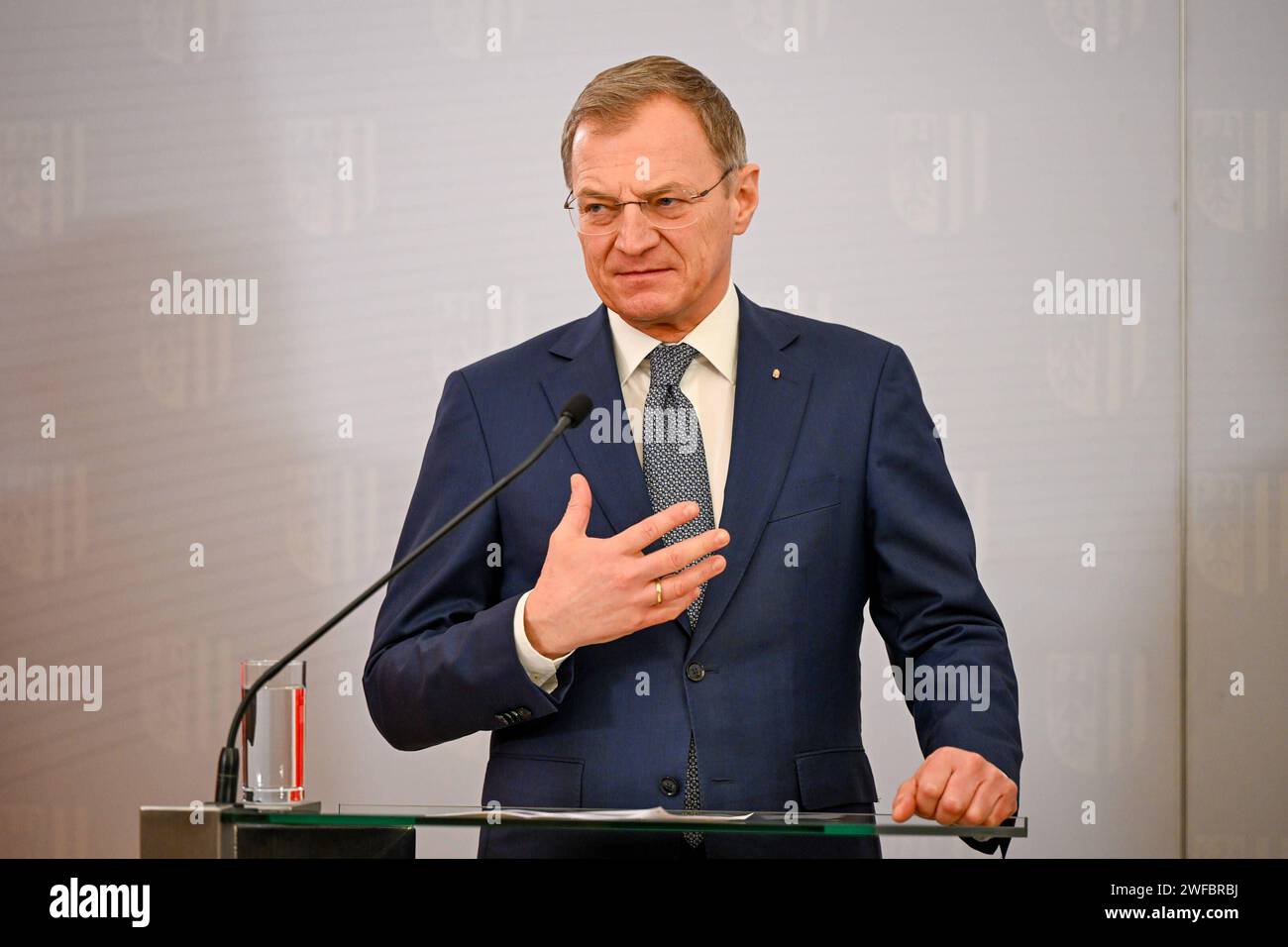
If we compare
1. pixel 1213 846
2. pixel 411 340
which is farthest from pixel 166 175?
pixel 1213 846

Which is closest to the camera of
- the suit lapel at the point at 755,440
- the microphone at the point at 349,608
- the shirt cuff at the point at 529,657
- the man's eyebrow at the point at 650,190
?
the microphone at the point at 349,608

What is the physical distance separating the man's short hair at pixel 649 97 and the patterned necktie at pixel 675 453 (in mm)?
318

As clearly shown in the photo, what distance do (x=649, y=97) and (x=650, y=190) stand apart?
141 millimetres

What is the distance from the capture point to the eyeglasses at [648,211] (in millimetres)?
1919

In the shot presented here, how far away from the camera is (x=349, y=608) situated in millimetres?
1361

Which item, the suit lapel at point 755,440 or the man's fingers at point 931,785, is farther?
the suit lapel at point 755,440

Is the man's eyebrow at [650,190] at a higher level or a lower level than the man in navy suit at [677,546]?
higher

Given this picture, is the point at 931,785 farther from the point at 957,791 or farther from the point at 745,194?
the point at 745,194

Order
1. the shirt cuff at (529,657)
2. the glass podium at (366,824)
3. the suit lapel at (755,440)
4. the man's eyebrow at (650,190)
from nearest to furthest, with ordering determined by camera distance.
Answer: the glass podium at (366,824) → the shirt cuff at (529,657) → the suit lapel at (755,440) → the man's eyebrow at (650,190)

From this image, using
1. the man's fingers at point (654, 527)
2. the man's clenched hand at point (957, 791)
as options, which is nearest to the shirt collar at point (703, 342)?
the man's fingers at point (654, 527)

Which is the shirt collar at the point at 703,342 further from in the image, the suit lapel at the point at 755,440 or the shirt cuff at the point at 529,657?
the shirt cuff at the point at 529,657

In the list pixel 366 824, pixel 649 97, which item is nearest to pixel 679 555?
pixel 366 824
